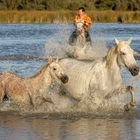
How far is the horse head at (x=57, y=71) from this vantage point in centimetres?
1249

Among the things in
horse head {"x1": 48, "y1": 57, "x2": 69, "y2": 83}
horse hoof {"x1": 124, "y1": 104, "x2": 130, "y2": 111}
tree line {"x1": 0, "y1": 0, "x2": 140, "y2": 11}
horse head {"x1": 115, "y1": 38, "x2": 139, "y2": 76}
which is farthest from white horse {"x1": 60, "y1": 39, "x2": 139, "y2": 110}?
tree line {"x1": 0, "y1": 0, "x2": 140, "y2": 11}

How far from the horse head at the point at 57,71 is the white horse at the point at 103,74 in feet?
1.47

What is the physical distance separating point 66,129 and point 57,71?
5.90ft

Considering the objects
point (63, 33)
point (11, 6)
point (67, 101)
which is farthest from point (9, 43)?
point (11, 6)

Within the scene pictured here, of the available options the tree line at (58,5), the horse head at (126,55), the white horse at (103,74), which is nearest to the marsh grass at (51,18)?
the tree line at (58,5)

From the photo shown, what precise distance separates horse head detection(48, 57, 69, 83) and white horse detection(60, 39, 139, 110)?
1.47 ft

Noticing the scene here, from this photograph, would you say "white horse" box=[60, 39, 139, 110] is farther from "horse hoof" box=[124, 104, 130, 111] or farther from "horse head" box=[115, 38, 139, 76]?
"horse hoof" box=[124, 104, 130, 111]

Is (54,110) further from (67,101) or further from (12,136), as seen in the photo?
(12,136)

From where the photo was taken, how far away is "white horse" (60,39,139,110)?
1227 cm

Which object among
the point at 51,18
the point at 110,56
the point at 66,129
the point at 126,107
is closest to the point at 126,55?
the point at 110,56

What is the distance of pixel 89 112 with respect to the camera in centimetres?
1282

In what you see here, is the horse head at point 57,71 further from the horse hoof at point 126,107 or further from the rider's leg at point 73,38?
the rider's leg at point 73,38

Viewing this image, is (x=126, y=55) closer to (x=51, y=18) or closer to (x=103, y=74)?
(x=103, y=74)

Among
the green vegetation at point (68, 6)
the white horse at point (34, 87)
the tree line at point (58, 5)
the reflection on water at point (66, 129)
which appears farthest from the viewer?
the tree line at point (58, 5)
